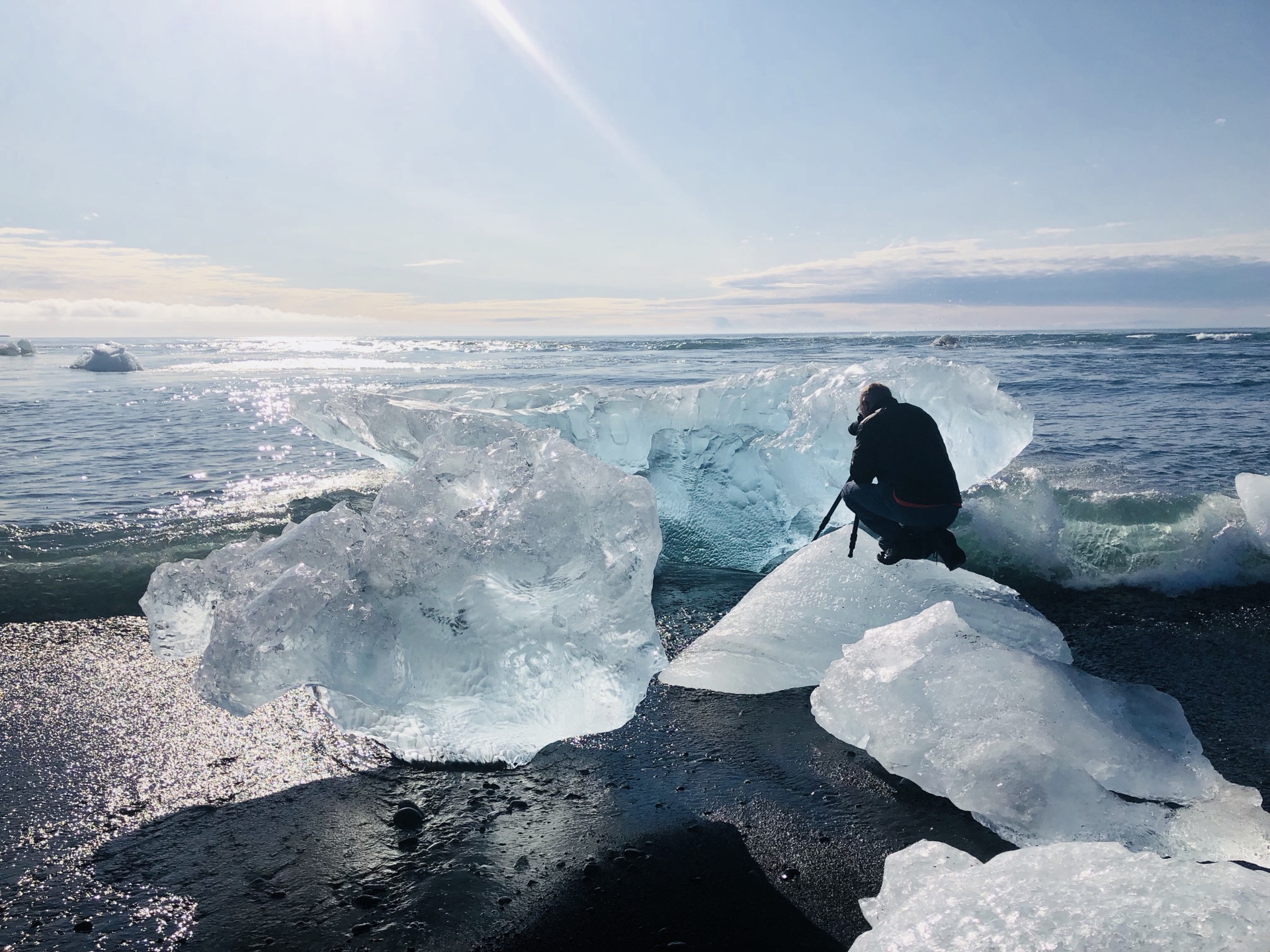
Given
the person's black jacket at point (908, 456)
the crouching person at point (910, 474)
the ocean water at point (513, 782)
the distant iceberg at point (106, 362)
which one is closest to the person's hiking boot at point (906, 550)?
the crouching person at point (910, 474)

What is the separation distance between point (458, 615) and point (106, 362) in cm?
3408

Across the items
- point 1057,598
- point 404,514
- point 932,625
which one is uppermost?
point 404,514

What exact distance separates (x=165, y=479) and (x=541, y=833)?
9327 millimetres

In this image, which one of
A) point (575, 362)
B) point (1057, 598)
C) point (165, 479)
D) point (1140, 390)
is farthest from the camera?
point (575, 362)

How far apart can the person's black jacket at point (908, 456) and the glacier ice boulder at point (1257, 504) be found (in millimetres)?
3531

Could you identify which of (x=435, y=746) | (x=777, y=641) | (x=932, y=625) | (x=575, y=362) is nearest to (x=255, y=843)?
(x=435, y=746)

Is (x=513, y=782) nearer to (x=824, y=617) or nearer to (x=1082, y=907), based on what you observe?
(x=824, y=617)

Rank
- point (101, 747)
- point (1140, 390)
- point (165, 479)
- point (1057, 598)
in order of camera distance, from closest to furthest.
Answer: point (101, 747), point (1057, 598), point (165, 479), point (1140, 390)

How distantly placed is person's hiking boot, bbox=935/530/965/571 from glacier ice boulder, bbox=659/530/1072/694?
77mm

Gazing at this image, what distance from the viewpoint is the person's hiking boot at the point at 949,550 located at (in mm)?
4996

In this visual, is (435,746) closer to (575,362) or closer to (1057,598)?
(1057,598)

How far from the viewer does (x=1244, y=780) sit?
136 inches

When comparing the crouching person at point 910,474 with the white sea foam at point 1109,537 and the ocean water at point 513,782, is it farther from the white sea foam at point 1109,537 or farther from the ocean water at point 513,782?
the white sea foam at point 1109,537

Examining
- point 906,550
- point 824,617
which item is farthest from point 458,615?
point 906,550
